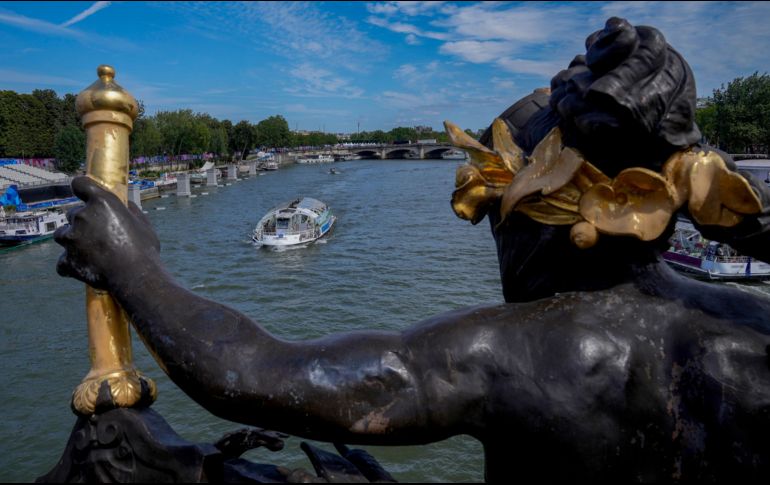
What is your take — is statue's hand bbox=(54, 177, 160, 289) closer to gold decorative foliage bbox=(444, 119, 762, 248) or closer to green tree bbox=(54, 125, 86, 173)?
gold decorative foliage bbox=(444, 119, 762, 248)

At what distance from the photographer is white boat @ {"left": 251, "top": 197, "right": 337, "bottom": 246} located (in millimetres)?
23375

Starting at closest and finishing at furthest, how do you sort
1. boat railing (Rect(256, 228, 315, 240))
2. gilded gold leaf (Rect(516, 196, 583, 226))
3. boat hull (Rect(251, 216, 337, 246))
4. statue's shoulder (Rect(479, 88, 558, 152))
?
gilded gold leaf (Rect(516, 196, 583, 226)) < statue's shoulder (Rect(479, 88, 558, 152)) < boat hull (Rect(251, 216, 337, 246)) < boat railing (Rect(256, 228, 315, 240))

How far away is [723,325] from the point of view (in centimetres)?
135

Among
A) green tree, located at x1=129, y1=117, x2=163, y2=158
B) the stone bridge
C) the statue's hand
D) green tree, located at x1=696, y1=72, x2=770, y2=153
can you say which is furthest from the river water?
the stone bridge

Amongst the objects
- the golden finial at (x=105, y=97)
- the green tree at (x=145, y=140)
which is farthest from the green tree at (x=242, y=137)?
the golden finial at (x=105, y=97)

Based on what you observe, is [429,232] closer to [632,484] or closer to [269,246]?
[269,246]

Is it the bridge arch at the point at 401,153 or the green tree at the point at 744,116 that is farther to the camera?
the bridge arch at the point at 401,153

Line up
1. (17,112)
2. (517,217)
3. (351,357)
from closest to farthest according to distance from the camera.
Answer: (351,357)
(517,217)
(17,112)

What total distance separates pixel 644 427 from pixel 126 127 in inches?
53.3

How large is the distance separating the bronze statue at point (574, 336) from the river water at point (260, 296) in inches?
176

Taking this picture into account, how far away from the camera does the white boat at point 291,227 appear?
2338cm

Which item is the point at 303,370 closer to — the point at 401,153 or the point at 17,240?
the point at 17,240

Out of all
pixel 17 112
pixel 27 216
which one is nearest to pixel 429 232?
pixel 27 216

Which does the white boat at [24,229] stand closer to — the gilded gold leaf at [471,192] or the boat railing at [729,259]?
the boat railing at [729,259]
